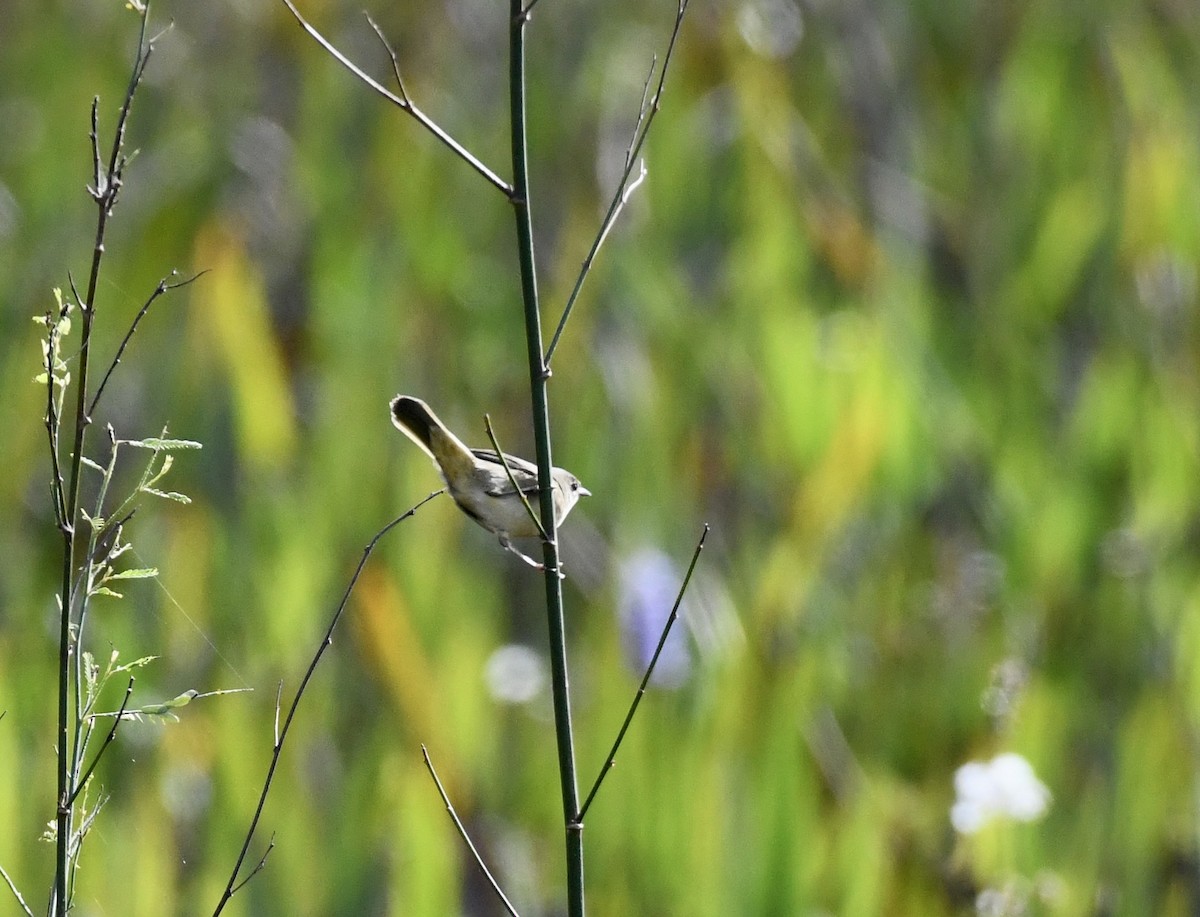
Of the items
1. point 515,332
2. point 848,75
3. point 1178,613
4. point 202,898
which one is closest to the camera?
point 202,898

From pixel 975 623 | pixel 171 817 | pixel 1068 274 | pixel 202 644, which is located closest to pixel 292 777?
pixel 171 817

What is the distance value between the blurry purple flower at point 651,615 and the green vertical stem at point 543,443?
0.81 metres

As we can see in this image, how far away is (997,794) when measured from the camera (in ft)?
4.43

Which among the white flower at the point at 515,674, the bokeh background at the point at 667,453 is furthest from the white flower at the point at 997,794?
the white flower at the point at 515,674

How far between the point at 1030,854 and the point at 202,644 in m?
0.81

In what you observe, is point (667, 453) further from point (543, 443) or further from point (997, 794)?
point (543, 443)

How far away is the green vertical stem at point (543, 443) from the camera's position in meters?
0.60

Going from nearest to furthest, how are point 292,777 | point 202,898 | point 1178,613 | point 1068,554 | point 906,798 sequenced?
point 202,898, point 292,777, point 906,798, point 1178,613, point 1068,554

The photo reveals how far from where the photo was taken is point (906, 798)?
1465mm

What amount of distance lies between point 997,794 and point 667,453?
2.13 feet

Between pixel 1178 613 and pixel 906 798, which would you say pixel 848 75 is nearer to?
pixel 1178 613

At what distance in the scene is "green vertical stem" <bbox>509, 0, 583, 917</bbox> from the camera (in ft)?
1.96

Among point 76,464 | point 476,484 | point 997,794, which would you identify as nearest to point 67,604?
point 76,464

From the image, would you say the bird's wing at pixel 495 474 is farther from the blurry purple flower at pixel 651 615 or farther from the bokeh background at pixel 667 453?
the blurry purple flower at pixel 651 615
